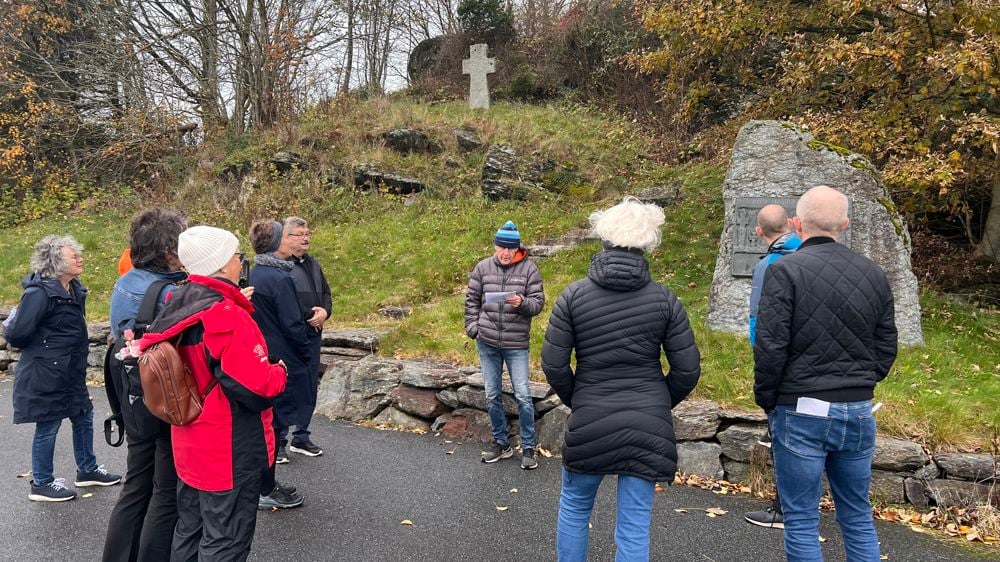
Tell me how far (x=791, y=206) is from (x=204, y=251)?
574 cm

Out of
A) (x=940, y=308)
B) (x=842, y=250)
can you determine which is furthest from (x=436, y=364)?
(x=940, y=308)

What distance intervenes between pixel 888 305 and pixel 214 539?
10.5 feet

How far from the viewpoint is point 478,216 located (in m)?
12.5

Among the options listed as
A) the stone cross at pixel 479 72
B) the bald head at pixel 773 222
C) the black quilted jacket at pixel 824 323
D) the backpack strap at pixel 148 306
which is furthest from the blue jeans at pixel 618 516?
the stone cross at pixel 479 72

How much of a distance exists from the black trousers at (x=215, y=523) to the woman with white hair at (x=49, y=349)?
7.12 ft

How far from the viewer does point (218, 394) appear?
279 cm

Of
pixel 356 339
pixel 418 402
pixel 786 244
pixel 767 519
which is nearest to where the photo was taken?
pixel 786 244

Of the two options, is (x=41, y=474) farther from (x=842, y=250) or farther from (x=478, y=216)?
(x=478, y=216)

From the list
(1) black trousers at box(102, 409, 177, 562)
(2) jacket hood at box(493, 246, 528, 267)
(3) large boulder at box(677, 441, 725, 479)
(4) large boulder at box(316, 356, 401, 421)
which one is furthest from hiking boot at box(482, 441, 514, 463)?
(1) black trousers at box(102, 409, 177, 562)

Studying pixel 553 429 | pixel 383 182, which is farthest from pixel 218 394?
pixel 383 182

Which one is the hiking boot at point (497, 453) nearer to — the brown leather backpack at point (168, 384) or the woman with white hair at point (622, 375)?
the woman with white hair at point (622, 375)

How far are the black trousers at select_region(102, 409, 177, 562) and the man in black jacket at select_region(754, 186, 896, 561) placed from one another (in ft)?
9.51

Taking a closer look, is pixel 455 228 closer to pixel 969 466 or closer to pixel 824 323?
pixel 969 466

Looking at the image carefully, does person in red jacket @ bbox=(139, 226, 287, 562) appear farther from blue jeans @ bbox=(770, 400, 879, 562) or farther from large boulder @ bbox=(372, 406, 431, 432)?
large boulder @ bbox=(372, 406, 431, 432)
